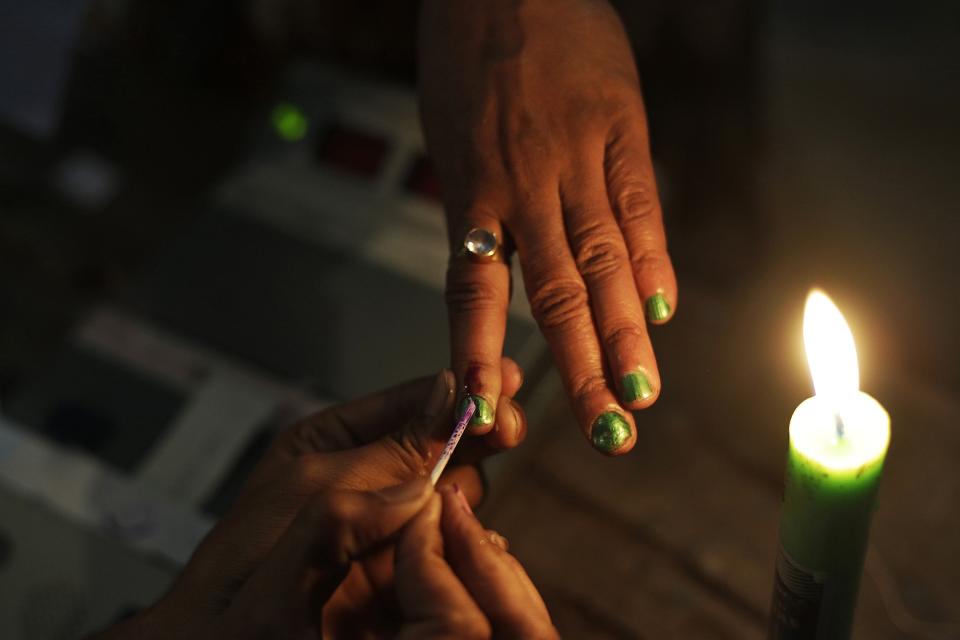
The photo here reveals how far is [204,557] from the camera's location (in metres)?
0.76

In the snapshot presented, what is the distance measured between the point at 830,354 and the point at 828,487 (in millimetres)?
101

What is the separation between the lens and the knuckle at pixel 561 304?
2.93 feet

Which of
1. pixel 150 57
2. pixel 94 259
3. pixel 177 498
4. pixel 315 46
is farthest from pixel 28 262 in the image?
pixel 177 498

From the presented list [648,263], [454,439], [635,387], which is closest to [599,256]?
[648,263]

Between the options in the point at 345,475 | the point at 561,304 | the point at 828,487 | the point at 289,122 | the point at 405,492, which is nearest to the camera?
the point at 828,487

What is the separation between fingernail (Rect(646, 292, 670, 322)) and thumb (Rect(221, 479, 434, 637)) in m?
0.35

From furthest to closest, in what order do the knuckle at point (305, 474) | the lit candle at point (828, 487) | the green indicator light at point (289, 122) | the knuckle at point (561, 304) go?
the green indicator light at point (289, 122) → the knuckle at point (561, 304) → the knuckle at point (305, 474) → the lit candle at point (828, 487)

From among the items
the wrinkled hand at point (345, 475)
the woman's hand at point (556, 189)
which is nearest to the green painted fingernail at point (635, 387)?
the woman's hand at point (556, 189)

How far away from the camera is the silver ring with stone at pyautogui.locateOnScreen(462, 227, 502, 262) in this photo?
931mm

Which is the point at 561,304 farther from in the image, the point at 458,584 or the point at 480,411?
the point at 458,584

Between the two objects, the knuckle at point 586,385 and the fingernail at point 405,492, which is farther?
the knuckle at point 586,385

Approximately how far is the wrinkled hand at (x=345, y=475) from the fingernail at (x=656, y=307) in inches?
6.1

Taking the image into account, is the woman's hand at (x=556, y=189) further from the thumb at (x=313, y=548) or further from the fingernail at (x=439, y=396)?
the thumb at (x=313, y=548)

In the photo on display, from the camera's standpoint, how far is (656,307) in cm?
91
